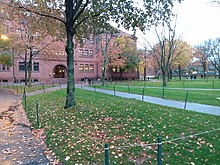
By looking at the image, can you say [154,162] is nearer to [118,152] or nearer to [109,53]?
[118,152]

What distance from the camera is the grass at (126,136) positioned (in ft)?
16.2

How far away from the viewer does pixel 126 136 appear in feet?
21.2

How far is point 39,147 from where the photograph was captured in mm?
5957

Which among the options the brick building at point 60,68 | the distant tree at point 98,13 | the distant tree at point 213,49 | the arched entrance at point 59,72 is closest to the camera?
the distant tree at point 98,13

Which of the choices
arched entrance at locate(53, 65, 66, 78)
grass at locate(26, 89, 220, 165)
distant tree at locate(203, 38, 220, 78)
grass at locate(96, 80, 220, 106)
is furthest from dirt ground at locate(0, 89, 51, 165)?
distant tree at locate(203, 38, 220, 78)

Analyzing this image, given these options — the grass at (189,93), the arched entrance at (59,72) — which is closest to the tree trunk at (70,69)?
the grass at (189,93)

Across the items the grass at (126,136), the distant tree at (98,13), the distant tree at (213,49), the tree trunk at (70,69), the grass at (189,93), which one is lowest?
the grass at (126,136)

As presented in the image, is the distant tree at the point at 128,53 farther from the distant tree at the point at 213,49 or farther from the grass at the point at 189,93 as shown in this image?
the distant tree at the point at 213,49

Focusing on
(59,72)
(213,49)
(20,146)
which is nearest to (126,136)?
(20,146)

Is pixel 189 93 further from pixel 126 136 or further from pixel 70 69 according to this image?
pixel 126 136

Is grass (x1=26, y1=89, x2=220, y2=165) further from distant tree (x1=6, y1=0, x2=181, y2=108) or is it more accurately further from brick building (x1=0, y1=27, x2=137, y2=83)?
brick building (x1=0, y1=27, x2=137, y2=83)

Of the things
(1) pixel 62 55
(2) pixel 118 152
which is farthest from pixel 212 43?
(2) pixel 118 152

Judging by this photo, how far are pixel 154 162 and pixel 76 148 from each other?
231 centimetres

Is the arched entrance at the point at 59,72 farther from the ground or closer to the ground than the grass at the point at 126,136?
farther from the ground
